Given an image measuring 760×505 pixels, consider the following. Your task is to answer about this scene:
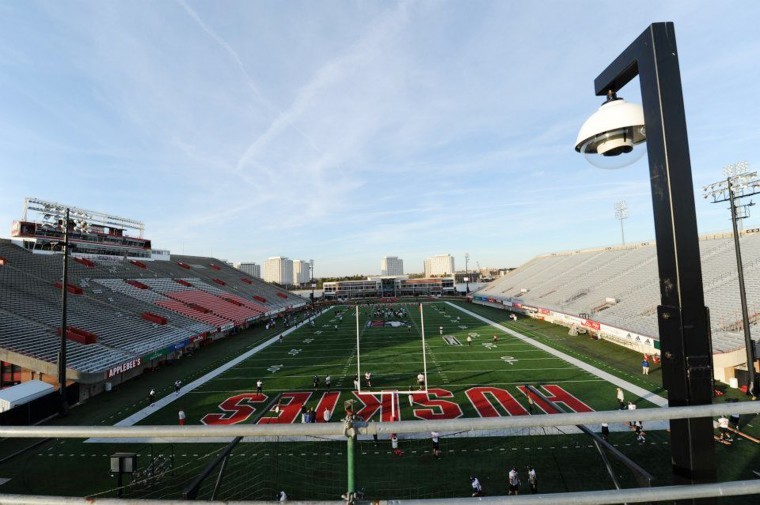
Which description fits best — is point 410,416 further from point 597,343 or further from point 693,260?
point 597,343

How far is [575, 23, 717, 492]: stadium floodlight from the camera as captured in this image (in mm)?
2586

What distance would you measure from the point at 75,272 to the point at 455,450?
132 feet

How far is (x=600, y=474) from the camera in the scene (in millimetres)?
11836

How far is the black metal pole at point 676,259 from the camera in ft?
8.48

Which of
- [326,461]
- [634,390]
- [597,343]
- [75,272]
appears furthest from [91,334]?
[597,343]

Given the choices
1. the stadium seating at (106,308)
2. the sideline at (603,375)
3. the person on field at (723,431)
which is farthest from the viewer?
the stadium seating at (106,308)

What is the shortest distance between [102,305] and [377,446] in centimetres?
2946

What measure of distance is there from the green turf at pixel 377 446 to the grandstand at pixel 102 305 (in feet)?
6.79

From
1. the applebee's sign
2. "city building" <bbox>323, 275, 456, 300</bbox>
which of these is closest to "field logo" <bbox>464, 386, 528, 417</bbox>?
the applebee's sign

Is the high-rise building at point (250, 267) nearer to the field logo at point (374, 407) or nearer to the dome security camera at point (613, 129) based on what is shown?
the field logo at point (374, 407)

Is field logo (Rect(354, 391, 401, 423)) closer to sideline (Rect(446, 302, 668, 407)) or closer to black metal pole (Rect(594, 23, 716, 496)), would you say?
sideline (Rect(446, 302, 668, 407))

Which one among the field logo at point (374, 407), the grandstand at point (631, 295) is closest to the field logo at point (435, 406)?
the field logo at point (374, 407)

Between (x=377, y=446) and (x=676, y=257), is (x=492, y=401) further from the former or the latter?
(x=676, y=257)

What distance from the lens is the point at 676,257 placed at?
8.91 ft
